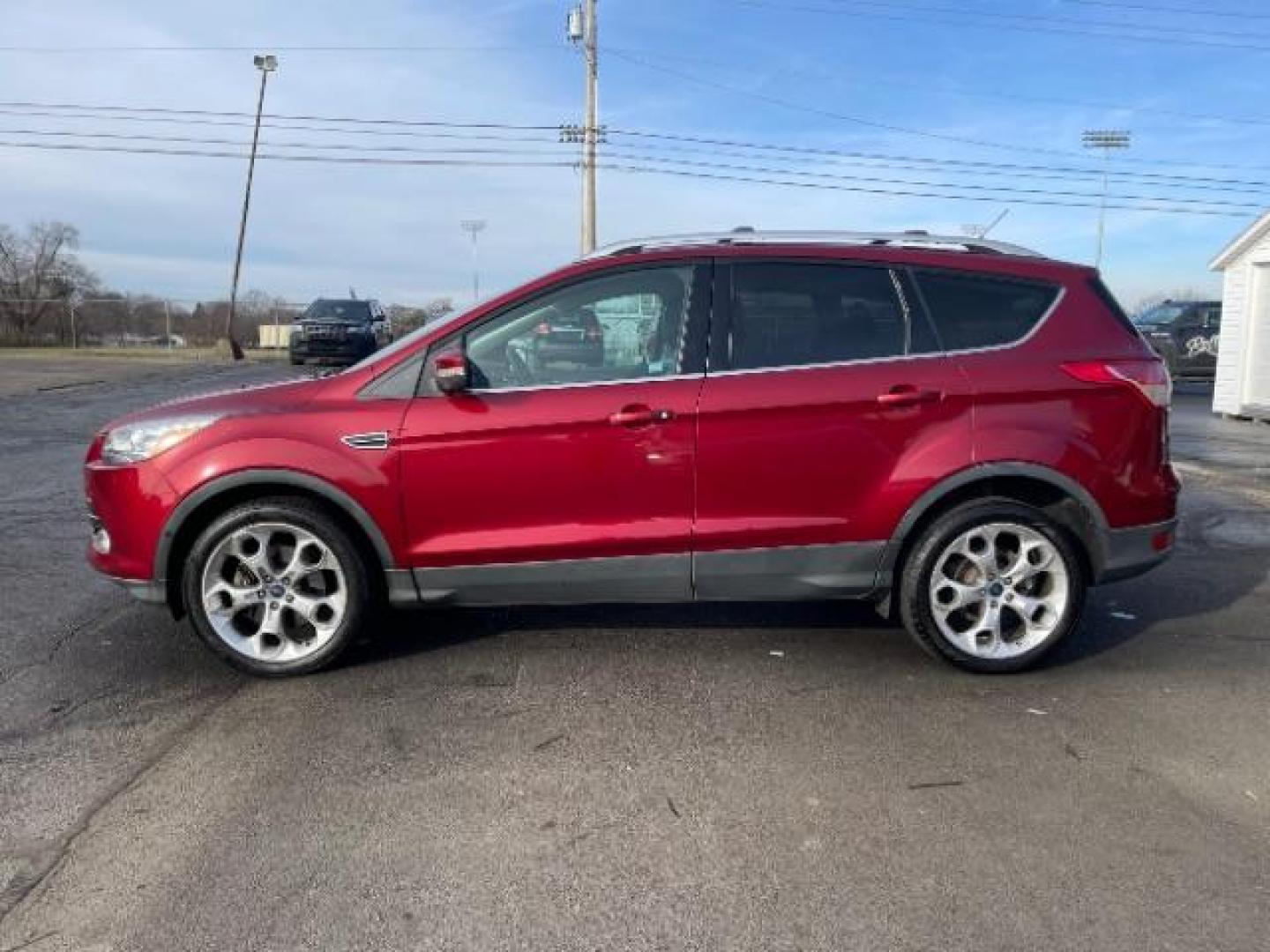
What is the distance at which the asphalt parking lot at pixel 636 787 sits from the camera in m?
2.66

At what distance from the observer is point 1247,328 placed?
1644 centimetres

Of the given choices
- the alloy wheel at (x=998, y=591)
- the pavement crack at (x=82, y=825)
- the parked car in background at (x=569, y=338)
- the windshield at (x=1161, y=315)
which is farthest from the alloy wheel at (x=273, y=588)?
the windshield at (x=1161, y=315)

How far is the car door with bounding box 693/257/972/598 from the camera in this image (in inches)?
166

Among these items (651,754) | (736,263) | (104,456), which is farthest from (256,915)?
(736,263)

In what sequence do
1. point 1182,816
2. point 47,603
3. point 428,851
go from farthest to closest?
1. point 47,603
2. point 1182,816
3. point 428,851

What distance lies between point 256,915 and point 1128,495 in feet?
12.3

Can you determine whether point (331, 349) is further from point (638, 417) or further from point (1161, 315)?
point (638, 417)

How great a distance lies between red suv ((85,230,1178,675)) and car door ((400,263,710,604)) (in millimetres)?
11

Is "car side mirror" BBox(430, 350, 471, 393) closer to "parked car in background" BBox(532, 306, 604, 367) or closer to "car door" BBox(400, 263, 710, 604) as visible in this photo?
"car door" BBox(400, 263, 710, 604)

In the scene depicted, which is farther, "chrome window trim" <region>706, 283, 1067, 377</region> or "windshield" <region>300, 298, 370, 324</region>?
"windshield" <region>300, 298, 370, 324</region>

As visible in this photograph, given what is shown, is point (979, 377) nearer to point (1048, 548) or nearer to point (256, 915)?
point (1048, 548)

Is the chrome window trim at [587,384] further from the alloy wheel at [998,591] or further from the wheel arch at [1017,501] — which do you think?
the alloy wheel at [998,591]

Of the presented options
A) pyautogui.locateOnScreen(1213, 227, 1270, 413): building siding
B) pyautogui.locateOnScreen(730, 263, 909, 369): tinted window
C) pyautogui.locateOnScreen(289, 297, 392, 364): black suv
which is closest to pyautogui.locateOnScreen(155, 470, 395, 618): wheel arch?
pyautogui.locateOnScreen(730, 263, 909, 369): tinted window

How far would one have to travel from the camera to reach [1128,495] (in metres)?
4.40
